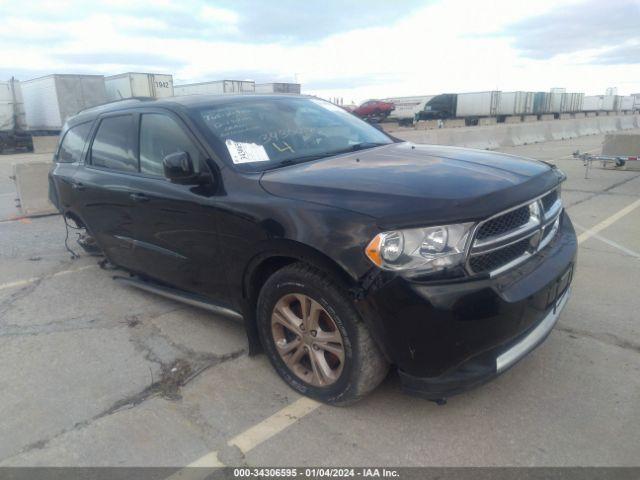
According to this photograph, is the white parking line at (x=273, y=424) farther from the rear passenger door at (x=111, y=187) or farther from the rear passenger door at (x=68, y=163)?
the rear passenger door at (x=68, y=163)

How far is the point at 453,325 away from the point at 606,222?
560cm

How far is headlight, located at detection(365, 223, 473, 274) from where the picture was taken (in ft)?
7.71

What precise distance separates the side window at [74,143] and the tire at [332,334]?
286cm

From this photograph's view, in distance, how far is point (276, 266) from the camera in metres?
2.96

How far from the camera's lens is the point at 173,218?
347 centimetres

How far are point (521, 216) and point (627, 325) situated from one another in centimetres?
172

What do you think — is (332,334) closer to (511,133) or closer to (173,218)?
(173,218)

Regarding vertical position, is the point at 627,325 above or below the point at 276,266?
below

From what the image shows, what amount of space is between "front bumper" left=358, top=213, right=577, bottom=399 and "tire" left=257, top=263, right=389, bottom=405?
0.46 ft

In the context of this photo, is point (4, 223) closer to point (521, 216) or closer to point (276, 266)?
A: point (276, 266)

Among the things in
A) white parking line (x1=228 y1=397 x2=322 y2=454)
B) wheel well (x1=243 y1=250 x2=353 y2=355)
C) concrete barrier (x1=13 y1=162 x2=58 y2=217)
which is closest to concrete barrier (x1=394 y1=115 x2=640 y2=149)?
concrete barrier (x1=13 y1=162 x2=58 y2=217)

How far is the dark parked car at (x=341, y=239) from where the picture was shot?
2.36 m

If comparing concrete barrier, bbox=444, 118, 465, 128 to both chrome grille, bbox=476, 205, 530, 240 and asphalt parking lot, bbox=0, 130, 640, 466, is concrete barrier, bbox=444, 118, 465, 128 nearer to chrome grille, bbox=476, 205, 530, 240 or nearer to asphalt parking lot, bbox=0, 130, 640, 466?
asphalt parking lot, bbox=0, 130, 640, 466

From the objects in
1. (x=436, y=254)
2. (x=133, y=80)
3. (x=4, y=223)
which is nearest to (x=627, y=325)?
(x=436, y=254)
